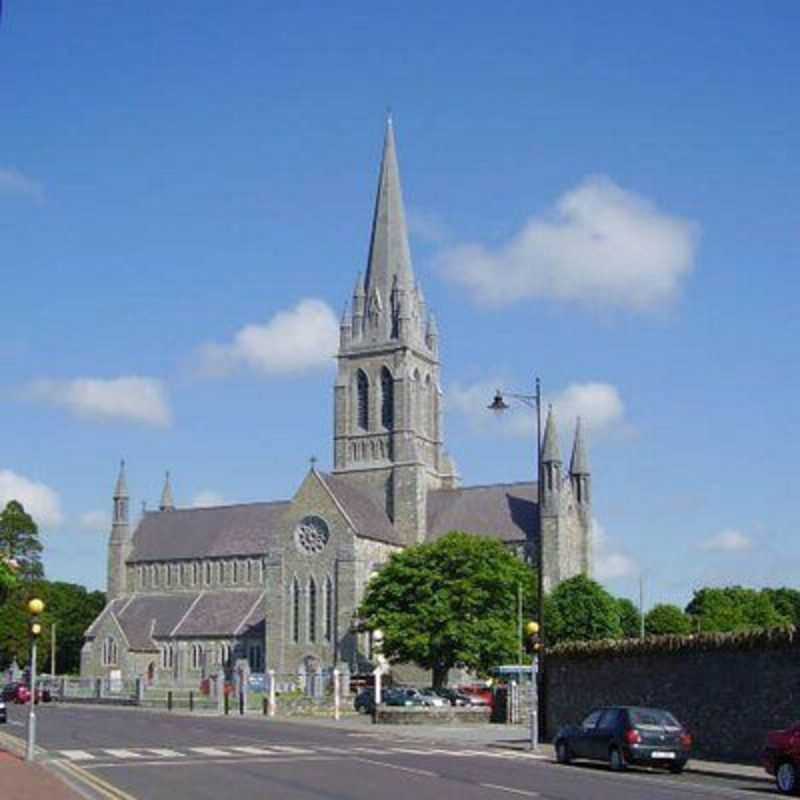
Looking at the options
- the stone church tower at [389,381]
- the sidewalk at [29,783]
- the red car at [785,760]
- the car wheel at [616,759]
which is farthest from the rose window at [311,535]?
the red car at [785,760]

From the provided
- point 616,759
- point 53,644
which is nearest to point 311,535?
point 53,644

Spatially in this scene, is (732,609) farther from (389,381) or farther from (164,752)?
(164,752)

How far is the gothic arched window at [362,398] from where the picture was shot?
11344cm

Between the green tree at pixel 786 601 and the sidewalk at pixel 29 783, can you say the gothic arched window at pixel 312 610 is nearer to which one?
the green tree at pixel 786 601

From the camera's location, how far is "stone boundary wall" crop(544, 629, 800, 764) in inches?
Answer: 1137

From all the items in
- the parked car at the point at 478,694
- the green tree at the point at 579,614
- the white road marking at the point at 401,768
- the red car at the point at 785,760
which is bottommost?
the parked car at the point at 478,694

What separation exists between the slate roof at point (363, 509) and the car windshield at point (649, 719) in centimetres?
7434

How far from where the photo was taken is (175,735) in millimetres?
42656

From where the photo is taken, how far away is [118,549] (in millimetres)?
126188

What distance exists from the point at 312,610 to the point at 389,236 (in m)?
32.3

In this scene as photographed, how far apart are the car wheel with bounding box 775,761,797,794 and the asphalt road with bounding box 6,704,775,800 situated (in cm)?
36

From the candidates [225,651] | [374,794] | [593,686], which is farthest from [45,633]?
[374,794]

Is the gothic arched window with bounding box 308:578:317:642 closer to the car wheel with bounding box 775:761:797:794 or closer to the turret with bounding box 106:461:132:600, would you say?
the turret with bounding box 106:461:132:600

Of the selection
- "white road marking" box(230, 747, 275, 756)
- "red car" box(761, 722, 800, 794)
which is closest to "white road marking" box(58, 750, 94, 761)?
"white road marking" box(230, 747, 275, 756)
